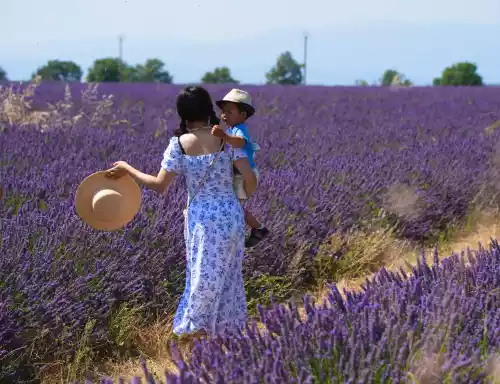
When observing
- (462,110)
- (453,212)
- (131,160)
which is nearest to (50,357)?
(131,160)

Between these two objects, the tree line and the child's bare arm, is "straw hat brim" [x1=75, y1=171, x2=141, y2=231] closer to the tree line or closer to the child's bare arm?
the child's bare arm

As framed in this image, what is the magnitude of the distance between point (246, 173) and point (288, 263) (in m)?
1.28

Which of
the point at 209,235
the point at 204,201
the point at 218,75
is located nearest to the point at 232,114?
the point at 204,201

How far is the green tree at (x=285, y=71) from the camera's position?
54938 mm

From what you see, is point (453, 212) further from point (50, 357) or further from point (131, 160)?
point (50, 357)

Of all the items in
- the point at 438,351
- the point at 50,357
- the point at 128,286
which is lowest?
the point at 50,357

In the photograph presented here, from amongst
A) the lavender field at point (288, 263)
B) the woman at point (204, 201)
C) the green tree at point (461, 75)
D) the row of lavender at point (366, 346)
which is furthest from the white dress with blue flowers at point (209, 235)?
the green tree at point (461, 75)

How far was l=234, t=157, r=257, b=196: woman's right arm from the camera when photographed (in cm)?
280

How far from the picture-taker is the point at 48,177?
4.24 meters

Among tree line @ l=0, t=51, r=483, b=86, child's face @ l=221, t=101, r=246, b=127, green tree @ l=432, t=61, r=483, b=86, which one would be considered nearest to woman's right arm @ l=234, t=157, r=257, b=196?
child's face @ l=221, t=101, r=246, b=127

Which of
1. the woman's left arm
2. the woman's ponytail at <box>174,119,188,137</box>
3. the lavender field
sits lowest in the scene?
the lavender field

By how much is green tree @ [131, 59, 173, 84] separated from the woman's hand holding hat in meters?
51.2

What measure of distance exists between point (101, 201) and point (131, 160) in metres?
2.33

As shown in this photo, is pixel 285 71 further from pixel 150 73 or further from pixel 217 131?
pixel 217 131
